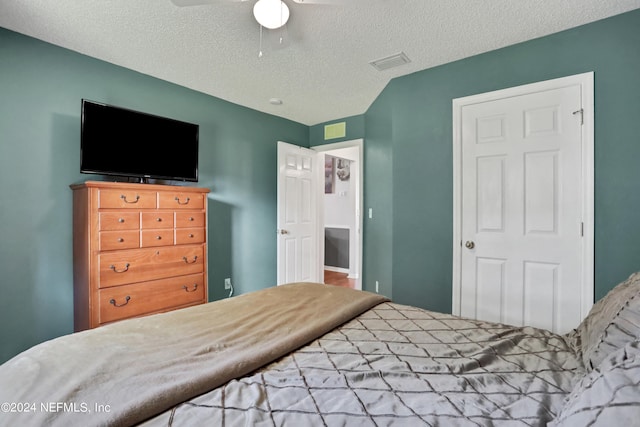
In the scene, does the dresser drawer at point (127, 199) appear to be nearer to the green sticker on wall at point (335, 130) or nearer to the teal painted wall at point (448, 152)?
the teal painted wall at point (448, 152)

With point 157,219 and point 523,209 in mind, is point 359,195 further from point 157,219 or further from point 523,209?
point 157,219

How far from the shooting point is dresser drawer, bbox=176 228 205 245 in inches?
104

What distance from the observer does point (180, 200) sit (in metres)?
2.64

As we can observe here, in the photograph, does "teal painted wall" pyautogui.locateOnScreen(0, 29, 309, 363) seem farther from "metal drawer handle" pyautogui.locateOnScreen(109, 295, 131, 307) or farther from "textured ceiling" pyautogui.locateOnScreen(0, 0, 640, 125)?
"metal drawer handle" pyautogui.locateOnScreen(109, 295, 131, 307)

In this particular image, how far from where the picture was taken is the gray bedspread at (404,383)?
73 cm

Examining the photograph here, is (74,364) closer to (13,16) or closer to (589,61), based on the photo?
→ (13,16)

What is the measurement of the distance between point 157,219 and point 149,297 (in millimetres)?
634

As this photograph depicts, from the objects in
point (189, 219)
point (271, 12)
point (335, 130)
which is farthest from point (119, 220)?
point (335, 130)

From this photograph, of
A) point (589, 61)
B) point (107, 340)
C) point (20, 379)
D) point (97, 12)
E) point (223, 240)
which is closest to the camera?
point (20, 379)

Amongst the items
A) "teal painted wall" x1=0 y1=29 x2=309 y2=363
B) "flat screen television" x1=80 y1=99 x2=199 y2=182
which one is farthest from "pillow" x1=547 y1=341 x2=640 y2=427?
"teal painted wall" x1=0 y1=29 x2=309 y2=363

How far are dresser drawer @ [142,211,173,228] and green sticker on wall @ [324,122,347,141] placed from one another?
8.27 feet

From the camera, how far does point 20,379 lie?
0.82m

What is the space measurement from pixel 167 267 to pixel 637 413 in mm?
2742

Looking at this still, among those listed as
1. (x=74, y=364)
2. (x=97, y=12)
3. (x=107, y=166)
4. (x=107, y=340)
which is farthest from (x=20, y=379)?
(x=97, y=12)
